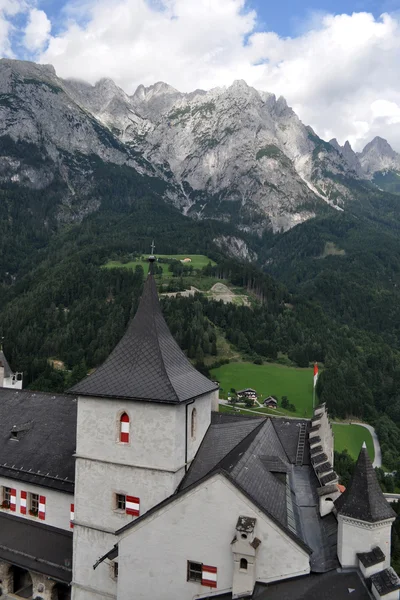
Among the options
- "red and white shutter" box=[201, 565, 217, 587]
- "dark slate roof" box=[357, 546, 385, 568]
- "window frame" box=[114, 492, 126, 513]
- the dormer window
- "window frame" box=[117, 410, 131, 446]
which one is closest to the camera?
"dark slate roof" box=[357, 546, 385, 568]

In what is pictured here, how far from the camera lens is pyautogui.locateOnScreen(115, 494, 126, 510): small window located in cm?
2386

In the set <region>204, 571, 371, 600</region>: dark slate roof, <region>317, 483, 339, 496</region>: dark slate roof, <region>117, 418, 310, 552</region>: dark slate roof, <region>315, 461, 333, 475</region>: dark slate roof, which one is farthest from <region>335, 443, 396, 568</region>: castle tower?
<region>315, 461, 333, 475</region>: dark slate roof

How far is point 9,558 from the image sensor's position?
92.3ft

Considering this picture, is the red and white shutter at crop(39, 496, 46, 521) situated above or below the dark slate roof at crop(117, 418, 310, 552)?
below

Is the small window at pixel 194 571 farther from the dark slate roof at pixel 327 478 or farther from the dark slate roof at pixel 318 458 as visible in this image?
the dark slate roof at pixel 318 458

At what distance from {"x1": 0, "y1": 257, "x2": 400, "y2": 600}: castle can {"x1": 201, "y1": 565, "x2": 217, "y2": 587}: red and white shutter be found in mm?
52

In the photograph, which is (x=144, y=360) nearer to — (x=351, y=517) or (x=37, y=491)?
(x=351, y=517)

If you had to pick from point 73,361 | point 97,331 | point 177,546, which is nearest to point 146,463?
point 177,546

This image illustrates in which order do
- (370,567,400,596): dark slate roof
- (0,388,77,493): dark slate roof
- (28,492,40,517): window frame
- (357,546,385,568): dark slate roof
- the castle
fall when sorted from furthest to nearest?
1. (28,492,40,517): window frame
2. (0,388,77,493): dark slate roof
3. the castle
4. (357,546,385,568): dark slate roof
5. (370,567,400,596): dark slate roof

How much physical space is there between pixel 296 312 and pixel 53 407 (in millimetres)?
144274

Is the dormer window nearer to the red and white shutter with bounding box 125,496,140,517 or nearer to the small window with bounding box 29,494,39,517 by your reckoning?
the red and white shutter with bounding box 125,496,140,517

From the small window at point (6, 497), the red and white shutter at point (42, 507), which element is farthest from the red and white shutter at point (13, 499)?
Result: the red and white shutter at point (42, 507)

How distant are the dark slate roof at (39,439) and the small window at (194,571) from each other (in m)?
11.4

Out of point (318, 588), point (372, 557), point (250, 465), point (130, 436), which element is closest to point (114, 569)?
point (130, 436)
